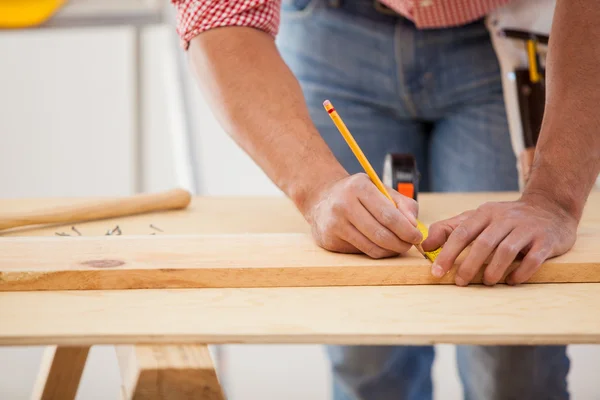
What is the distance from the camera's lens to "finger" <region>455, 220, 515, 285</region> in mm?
829

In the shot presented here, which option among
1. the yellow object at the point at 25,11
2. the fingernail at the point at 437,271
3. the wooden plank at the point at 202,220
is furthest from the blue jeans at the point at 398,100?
the yellow object at the point at 25,11

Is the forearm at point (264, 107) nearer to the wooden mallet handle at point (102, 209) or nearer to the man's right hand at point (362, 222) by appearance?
the man's right hand at point (362, 222)

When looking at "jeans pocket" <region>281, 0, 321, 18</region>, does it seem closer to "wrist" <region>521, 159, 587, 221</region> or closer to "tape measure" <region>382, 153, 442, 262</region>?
"tape measure" <region>382, 153, 442, 262</region>

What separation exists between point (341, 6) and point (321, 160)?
0.54 metres

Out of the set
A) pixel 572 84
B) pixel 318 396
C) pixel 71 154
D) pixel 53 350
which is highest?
pixel 572 84

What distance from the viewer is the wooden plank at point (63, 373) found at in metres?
1.03

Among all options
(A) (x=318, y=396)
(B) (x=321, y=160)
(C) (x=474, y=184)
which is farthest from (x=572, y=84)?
(A) (x=318, y=396)

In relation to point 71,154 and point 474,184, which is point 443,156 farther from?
point 71,154

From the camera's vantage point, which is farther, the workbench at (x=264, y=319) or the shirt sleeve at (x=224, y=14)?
the shirt sleeve at (x=224, y=14)

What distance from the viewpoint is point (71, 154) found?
133 inches

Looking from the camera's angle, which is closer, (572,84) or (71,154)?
(572,84)

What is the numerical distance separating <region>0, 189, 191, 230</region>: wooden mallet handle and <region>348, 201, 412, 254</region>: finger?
50 cm

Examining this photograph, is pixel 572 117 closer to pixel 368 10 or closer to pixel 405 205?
pixel 405 205

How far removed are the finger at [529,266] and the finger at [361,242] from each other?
0.15 m
